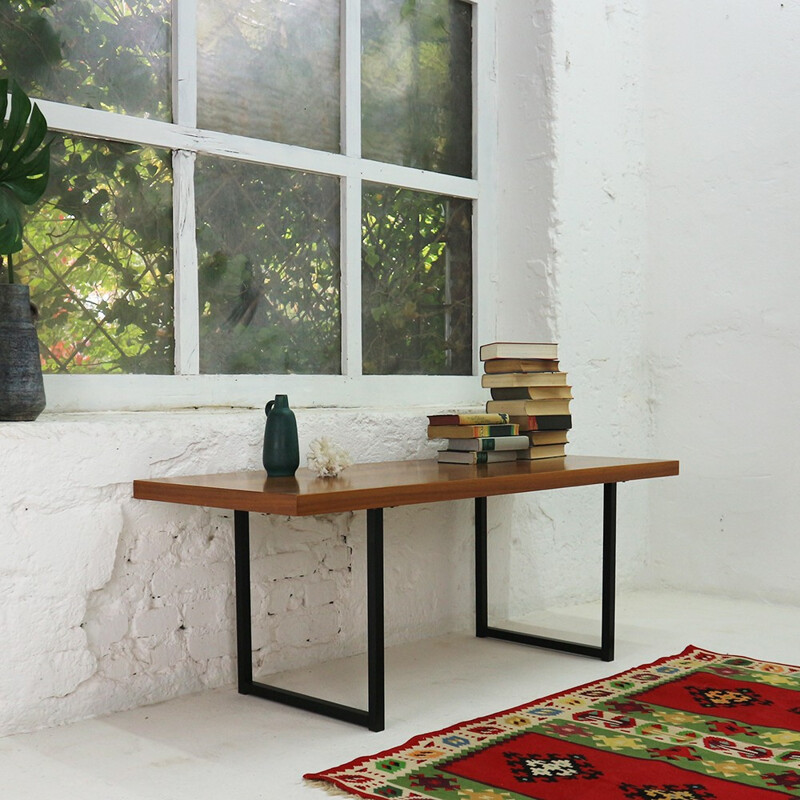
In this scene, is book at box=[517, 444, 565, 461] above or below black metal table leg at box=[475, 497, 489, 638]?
above

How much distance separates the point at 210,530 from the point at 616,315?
2.05 metres

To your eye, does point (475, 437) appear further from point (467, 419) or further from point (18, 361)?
point (18, 361)

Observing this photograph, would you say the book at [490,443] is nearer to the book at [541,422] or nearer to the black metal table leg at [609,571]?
the book at [541,422]

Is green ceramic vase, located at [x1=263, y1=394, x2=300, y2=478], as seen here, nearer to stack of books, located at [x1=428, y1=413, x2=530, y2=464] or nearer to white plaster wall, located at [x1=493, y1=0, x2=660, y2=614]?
stack of books, located at [x1=428, y1=413, x2=530, y2=464]

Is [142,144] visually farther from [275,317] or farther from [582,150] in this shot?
[582,150]

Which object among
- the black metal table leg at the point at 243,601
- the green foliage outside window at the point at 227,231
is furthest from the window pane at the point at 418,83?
the black metal table leg at the point at 243,601

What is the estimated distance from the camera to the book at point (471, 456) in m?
3.15

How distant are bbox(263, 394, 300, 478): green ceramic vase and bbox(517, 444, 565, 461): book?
2.87ft

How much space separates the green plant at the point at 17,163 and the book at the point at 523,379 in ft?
4.93

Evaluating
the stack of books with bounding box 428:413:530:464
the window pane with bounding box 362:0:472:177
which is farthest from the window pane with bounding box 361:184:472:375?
the stack of books with bounding box 428:413:530:464

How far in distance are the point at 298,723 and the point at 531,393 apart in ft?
4.22

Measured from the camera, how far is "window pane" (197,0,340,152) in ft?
10.5

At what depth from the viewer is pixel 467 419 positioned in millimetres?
3148

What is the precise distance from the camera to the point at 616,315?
13.9 ft
